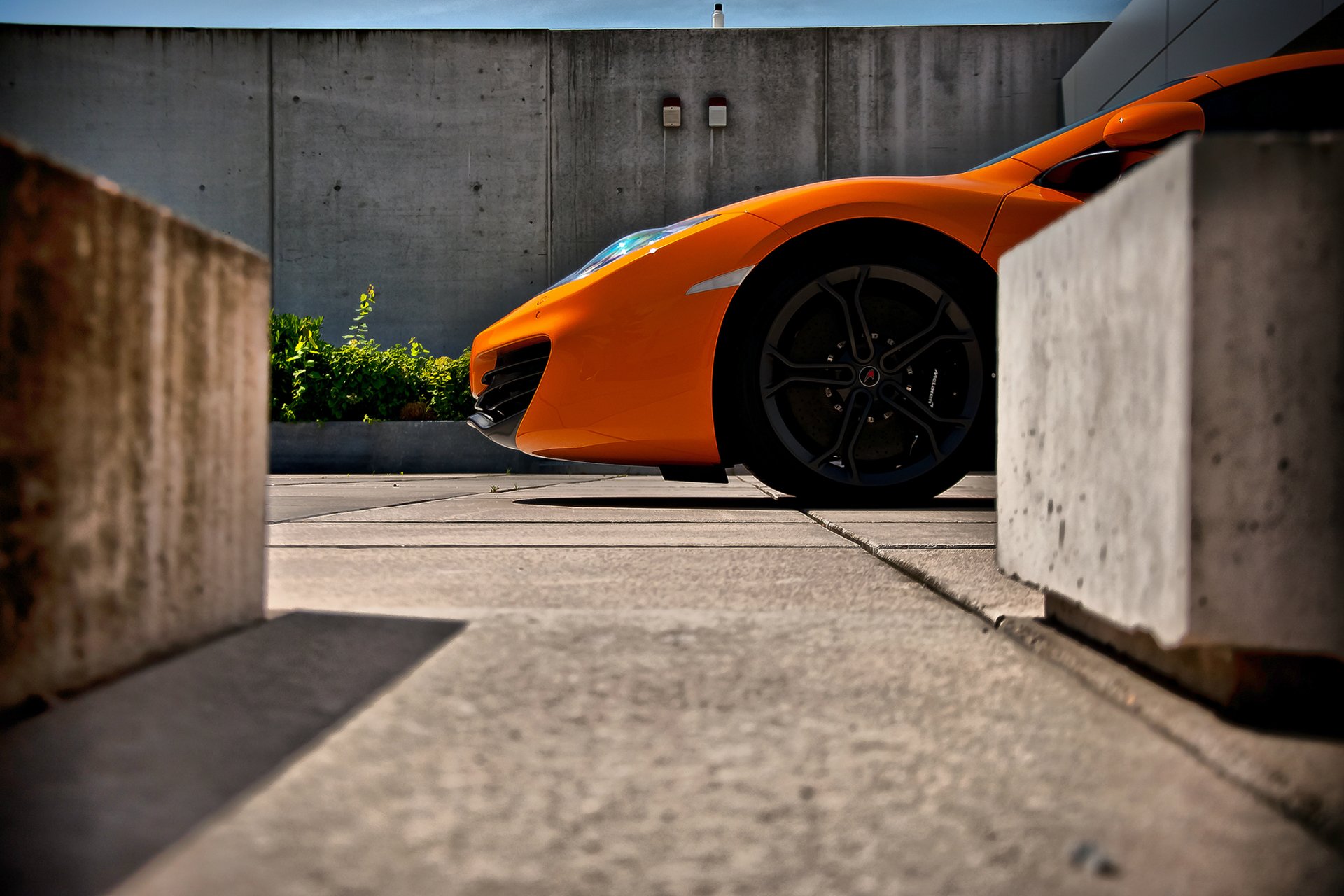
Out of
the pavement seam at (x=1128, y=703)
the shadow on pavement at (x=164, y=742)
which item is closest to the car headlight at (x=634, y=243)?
the pavement seam at (x=1128, y=703)

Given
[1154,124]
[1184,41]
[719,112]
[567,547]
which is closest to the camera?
[567,547]

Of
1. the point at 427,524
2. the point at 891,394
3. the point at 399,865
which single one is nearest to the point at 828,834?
the point at 399,865

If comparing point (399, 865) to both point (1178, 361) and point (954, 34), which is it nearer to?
point (1178, 361)

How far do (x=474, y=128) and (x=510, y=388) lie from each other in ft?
24.9

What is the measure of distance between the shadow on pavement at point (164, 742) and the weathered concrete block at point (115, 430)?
2.1 inches

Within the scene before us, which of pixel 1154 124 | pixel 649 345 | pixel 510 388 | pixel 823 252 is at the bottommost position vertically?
pixel 510 388

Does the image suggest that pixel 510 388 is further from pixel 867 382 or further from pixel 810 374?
pixel 867 382

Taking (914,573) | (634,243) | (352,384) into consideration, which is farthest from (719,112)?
(914,573)

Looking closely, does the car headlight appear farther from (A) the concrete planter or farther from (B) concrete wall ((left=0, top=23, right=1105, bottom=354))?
(B) concrete wall ((left=0, top=23, right=1105, bottom=354))

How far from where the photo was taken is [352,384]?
23.8ft

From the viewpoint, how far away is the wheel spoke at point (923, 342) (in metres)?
3.13

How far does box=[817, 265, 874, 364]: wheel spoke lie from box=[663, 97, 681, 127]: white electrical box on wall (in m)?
7.48

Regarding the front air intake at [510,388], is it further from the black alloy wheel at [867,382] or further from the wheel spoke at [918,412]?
the wheel spoke at [918,412]

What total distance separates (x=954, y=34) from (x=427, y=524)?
30.5 feet
